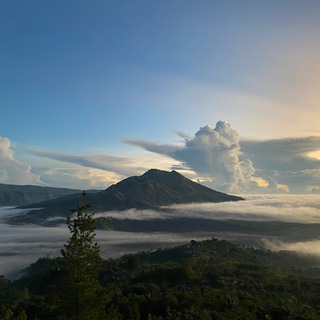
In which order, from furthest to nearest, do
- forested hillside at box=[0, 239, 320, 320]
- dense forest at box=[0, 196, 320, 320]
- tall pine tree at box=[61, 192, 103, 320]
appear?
forested hillside at box=[0, 239, 320, 320] < dense forest at box=[0, 196, 320, 320] < tall pine tree at box=[61, 192, 103, 320]

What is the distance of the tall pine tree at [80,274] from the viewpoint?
46.6m

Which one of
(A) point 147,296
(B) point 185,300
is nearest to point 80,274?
(B) point 185,300

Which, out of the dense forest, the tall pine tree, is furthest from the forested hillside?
the tall pine tree

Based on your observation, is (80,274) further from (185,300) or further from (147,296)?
(147,296)

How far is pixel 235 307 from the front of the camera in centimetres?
11950

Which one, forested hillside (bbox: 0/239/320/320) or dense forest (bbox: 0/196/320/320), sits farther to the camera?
forested hillside (bbox: 0/239/320/320)

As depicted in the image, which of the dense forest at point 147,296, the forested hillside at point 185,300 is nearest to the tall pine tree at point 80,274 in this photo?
the dense forest at point 147,296

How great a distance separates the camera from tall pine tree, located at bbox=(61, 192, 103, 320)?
153ft

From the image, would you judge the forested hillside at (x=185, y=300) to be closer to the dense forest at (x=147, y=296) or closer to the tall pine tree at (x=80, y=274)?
the dense forest at (x=147, y=296)

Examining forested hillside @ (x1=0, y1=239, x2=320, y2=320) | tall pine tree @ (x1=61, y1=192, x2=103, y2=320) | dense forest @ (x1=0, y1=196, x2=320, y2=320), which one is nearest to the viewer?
tall pine tree @ (x1=61, y1=192, x2=103, y2=320)

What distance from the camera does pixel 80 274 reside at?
47.1 m

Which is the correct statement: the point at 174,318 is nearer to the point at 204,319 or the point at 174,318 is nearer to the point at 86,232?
the point at 204,319

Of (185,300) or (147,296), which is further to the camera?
(147,296)

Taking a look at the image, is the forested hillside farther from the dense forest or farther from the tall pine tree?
the tall pine tree
